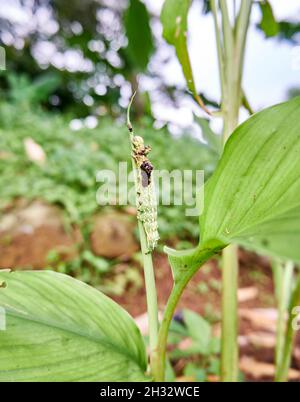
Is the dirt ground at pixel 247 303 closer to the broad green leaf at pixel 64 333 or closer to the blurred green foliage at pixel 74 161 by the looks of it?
the blurred green foliage at pixel 74 161

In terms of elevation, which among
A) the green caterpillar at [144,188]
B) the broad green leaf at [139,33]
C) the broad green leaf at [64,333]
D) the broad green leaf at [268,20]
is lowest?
the broad green leaf at [64,333]

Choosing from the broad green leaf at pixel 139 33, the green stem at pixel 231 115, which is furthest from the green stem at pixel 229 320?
the broad green leaf at pixel 139 33

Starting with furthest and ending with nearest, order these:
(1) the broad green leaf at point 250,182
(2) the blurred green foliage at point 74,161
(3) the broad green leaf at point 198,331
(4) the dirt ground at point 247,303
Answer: (2) the blurred green foliage at point 74,161 < (4) the dirt ground at point 247,303 < (3) the broad green leaf at point 198,331 < (1) the broad green leaf at point 250,182

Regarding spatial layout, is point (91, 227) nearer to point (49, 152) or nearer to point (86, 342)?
point (49, 152)

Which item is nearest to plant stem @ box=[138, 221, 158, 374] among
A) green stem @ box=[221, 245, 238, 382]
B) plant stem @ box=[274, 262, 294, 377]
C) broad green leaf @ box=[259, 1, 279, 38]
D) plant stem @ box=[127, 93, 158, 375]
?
plant stem @ box=[127, 93, 158, 375]

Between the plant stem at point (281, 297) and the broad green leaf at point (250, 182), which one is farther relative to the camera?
the plant stem at point (281, 297)

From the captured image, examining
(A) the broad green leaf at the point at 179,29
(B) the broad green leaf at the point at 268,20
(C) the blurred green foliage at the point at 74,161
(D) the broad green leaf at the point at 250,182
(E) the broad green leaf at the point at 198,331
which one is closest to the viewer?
(D) the broad green leaf at the point at 250,182

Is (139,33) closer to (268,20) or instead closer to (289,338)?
(268,20)
